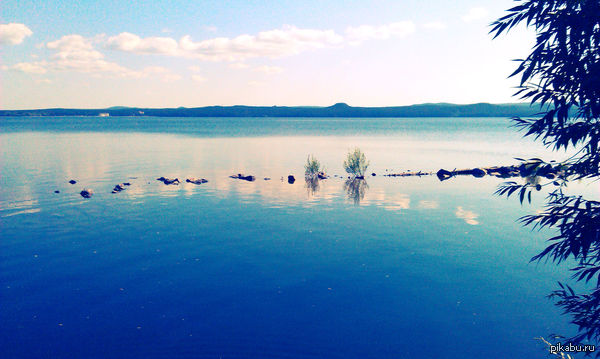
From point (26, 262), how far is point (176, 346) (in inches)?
499

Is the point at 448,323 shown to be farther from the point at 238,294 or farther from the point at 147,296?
the point at 147,296

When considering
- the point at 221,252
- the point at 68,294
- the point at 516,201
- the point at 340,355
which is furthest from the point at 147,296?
the point at 516,201

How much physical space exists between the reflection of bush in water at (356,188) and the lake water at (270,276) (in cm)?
91

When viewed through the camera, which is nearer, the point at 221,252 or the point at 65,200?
the point at 221,252

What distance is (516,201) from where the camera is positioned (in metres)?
37.6

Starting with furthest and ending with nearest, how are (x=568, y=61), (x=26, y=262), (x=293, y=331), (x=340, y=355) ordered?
1. (x=26, y=262)
2. (x=293, y=331)
3. (x=340, y=355)
4. (x=568, y=61)

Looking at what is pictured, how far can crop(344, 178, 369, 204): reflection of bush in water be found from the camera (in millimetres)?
39397

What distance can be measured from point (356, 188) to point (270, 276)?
1002 inches

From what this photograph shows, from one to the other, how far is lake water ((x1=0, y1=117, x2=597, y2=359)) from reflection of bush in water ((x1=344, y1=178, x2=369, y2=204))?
911 millimetres

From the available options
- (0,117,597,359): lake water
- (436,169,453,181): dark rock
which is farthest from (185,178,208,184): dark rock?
(436,169,453,181): dark rock

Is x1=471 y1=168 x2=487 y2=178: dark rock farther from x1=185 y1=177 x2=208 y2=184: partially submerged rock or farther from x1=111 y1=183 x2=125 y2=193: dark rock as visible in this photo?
x1=111 y1=183 x2=125 y2=193: dark rock

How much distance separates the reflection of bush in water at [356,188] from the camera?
39.4 m

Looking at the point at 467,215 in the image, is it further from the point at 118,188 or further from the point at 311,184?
the point at 118,188

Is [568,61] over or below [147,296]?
over
